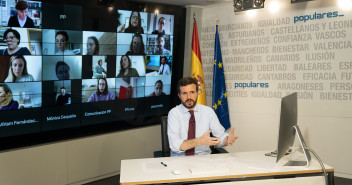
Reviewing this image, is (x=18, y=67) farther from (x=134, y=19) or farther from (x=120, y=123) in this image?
(x=134, y=19)

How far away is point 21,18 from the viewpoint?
12.3 ft

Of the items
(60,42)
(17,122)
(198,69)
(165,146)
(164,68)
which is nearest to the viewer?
(165,146)

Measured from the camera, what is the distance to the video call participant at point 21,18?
3689 mm

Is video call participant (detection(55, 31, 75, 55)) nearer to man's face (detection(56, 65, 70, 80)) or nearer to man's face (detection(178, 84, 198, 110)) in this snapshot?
man's face (detection(56, 65, 70, 80))

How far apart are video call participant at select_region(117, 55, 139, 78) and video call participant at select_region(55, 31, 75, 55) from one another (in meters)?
0.83

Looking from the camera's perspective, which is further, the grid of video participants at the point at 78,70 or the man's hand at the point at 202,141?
the grid of video participants at the point at 78,70

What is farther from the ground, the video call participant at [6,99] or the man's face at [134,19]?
the man's face at [134,19]

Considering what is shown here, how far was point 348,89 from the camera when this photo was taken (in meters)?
4.39

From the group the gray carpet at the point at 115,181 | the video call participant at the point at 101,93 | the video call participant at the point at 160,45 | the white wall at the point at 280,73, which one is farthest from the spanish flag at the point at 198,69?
the gray carpet at the point at 115,181

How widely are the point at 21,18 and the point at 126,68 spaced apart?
5.11ft

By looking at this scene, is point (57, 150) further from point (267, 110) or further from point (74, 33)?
point (267, 110)

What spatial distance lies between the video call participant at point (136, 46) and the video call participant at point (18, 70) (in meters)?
1.46

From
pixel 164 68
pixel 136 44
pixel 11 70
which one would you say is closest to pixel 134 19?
pixel 136 44

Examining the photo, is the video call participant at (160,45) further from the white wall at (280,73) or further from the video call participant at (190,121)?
the video call participant at (190,121)
